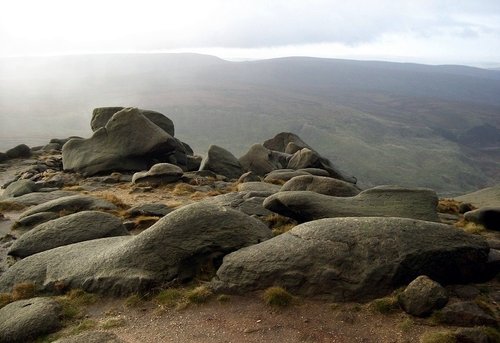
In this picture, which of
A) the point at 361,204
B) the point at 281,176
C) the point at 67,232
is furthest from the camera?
the point at 281,176

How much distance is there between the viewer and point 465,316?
13.5 meters

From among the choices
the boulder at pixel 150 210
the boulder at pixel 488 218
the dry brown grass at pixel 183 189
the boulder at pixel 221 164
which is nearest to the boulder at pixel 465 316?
the boulder at pixel 488 218

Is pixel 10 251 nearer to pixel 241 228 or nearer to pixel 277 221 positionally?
pixel 241 228

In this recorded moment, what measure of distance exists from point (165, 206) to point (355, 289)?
1755 cm

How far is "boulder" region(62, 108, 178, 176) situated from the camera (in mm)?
44969

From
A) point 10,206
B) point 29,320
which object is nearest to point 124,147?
point 10,206

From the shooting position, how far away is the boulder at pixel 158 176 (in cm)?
3975

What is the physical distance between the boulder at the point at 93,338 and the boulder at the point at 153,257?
3.06m

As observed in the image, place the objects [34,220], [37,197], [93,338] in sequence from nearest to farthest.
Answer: [93,338], [34,220], [37,197]

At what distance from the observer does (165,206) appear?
98.5ft

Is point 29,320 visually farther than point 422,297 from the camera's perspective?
Yes

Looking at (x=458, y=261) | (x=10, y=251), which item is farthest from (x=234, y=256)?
(x=10, y=251)

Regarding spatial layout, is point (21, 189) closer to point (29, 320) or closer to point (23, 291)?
point (23, 291)

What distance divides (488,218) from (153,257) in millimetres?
18989
